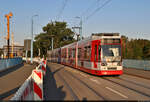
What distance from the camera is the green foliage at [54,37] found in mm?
86125

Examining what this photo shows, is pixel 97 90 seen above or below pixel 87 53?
below

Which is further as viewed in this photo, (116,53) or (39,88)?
(116,53)

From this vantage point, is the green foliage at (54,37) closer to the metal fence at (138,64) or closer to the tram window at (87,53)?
the metal fence at (138,64)

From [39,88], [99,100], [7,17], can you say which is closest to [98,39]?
[99,100]

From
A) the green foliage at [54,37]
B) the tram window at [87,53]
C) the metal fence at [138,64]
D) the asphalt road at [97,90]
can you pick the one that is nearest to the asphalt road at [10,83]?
the asphalt road at [97,90]

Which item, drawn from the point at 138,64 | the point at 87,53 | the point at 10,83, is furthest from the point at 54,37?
the point at 10,83

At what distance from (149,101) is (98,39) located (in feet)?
26.8

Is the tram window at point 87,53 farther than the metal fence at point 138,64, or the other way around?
the metal fence at point 138,64

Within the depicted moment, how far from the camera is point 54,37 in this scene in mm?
89875

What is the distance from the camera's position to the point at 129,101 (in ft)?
24.5

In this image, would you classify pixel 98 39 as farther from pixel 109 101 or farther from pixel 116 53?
pixel 109 101

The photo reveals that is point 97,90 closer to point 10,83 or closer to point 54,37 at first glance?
point 10,83

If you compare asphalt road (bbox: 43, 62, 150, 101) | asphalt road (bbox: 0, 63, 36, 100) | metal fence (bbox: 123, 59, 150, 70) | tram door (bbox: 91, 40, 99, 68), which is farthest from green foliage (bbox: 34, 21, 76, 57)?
asphalt road (bbox: 43, 62, 150, 101)

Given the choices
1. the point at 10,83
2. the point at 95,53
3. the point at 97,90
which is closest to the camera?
the point at 97,90
